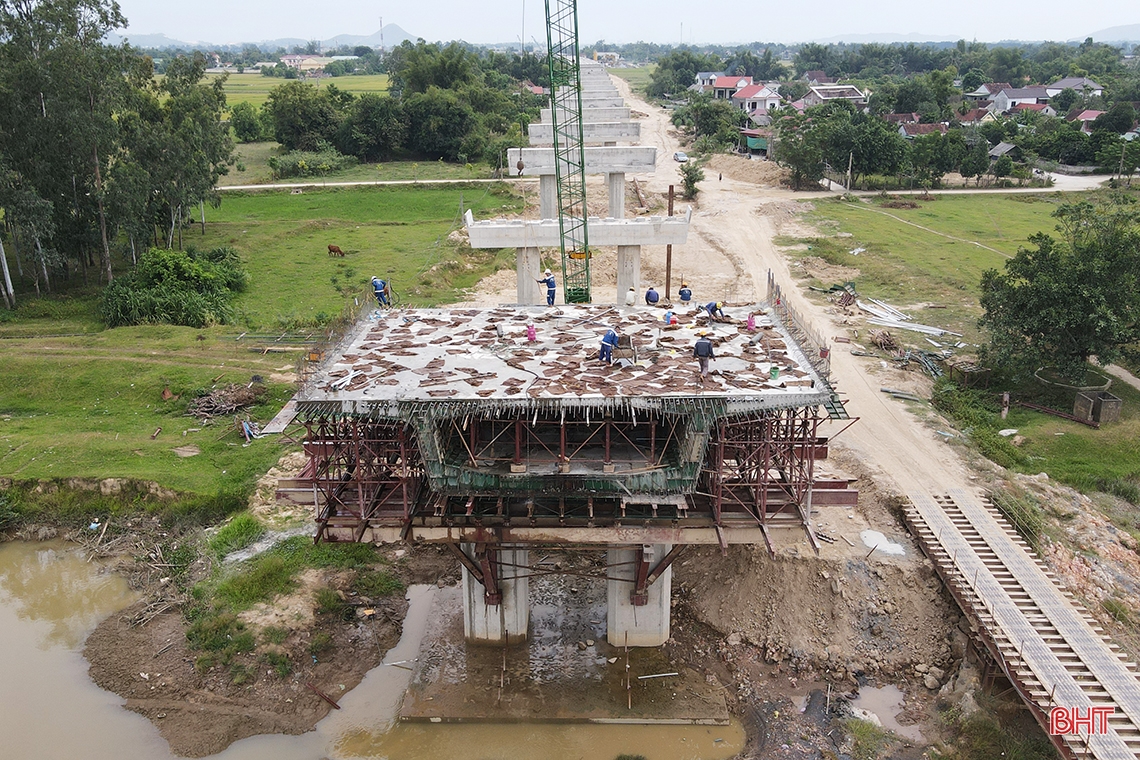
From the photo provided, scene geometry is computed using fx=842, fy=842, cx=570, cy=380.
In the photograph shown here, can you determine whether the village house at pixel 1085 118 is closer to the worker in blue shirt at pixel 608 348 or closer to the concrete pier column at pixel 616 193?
the concrete pier column at pixel 616 193

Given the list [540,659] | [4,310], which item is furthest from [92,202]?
[540,659]

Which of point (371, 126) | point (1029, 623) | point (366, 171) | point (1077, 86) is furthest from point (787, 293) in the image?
point (1077, 86)

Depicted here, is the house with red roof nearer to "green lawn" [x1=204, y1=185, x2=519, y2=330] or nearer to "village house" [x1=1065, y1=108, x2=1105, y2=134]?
"village house" [x1=1065, y1=108, x2=1105, y2=134]

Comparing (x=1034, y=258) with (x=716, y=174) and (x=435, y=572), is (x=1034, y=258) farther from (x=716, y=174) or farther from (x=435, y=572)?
(x=716, y=174)

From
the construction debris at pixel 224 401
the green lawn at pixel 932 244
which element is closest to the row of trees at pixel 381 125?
the green lawn at pixel 932 244

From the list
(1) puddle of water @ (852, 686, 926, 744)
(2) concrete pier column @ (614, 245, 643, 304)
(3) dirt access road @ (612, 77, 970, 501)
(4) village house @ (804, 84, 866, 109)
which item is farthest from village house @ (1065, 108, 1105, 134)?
(1) puddle of water @ (852, 686, 926, 744)
